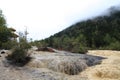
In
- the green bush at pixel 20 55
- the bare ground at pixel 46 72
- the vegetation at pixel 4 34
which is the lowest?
the bare ground at pixel 46 72

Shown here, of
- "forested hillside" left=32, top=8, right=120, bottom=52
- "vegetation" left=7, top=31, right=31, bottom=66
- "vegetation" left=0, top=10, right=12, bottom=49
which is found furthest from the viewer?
"forested hillside" left=32, top=8, right=120, bottom=52

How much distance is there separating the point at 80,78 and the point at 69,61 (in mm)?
2851

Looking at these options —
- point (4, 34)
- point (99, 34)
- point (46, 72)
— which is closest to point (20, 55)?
point (46, 72)

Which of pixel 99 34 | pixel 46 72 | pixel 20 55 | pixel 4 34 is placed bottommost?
pixel 46 72

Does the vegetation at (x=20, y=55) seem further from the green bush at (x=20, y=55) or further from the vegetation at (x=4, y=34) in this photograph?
the vegetation at (x=4, y=34)

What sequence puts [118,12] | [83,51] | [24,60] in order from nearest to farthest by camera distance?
1. [24,60]
2. [83,51]
3. [118,12]

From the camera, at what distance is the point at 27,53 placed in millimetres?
20109

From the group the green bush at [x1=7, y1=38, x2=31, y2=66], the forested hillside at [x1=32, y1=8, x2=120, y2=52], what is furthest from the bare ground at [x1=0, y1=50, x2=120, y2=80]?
the forested hillside at [x1=32, y1=8, x2=120, y2=52]

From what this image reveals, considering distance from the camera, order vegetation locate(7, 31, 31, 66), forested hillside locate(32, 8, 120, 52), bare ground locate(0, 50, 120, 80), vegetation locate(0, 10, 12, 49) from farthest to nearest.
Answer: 1. forested hillside locate(32, 8, 120, 52)
2. vegetation locate(0, 10, 12, 49)
3. vegetation locate(7, 31, 31, 66)
4. bare ground locate(0, 50, 120, 80)

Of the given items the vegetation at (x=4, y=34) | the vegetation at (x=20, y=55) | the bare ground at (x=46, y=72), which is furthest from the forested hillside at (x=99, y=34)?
the bare ground at (x=46, y=72)

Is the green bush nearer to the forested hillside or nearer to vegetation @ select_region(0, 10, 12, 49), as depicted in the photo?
vegetation @ select_region(0, 10, 12, 49)

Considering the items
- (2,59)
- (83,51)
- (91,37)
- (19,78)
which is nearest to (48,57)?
(2,59)

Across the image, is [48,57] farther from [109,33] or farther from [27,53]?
[109,33]

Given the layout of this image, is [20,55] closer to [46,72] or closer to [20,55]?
[20,55]
